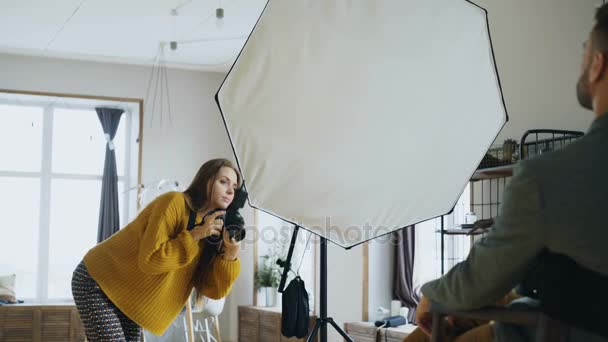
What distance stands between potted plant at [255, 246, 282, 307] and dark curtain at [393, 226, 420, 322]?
60.2 inches

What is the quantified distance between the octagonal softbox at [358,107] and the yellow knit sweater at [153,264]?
574 mm

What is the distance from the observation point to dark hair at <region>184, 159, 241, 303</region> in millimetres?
2537

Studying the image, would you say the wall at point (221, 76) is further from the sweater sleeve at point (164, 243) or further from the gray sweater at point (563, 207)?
the gray sweater at point (563, 207)

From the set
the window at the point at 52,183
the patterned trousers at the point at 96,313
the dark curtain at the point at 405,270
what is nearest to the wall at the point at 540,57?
the dark curtain at the point at 405,270

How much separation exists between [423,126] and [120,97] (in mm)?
5171

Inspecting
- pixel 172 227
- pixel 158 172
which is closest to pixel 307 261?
pixel 158 172

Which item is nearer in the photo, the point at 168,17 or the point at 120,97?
the point at 168,17

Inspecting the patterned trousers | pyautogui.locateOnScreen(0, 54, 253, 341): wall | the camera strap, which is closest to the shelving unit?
the camera strap

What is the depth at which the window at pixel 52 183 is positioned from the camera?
660cm

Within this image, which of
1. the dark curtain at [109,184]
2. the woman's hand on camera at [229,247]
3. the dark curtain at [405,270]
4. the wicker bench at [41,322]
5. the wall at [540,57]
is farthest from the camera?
the dark curtain at [109,184]

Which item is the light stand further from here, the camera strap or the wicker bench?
the wicker bench

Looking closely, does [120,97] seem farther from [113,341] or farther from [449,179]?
[449,179]

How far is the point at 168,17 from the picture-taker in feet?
17.3

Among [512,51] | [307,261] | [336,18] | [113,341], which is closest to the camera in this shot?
[336,18]
